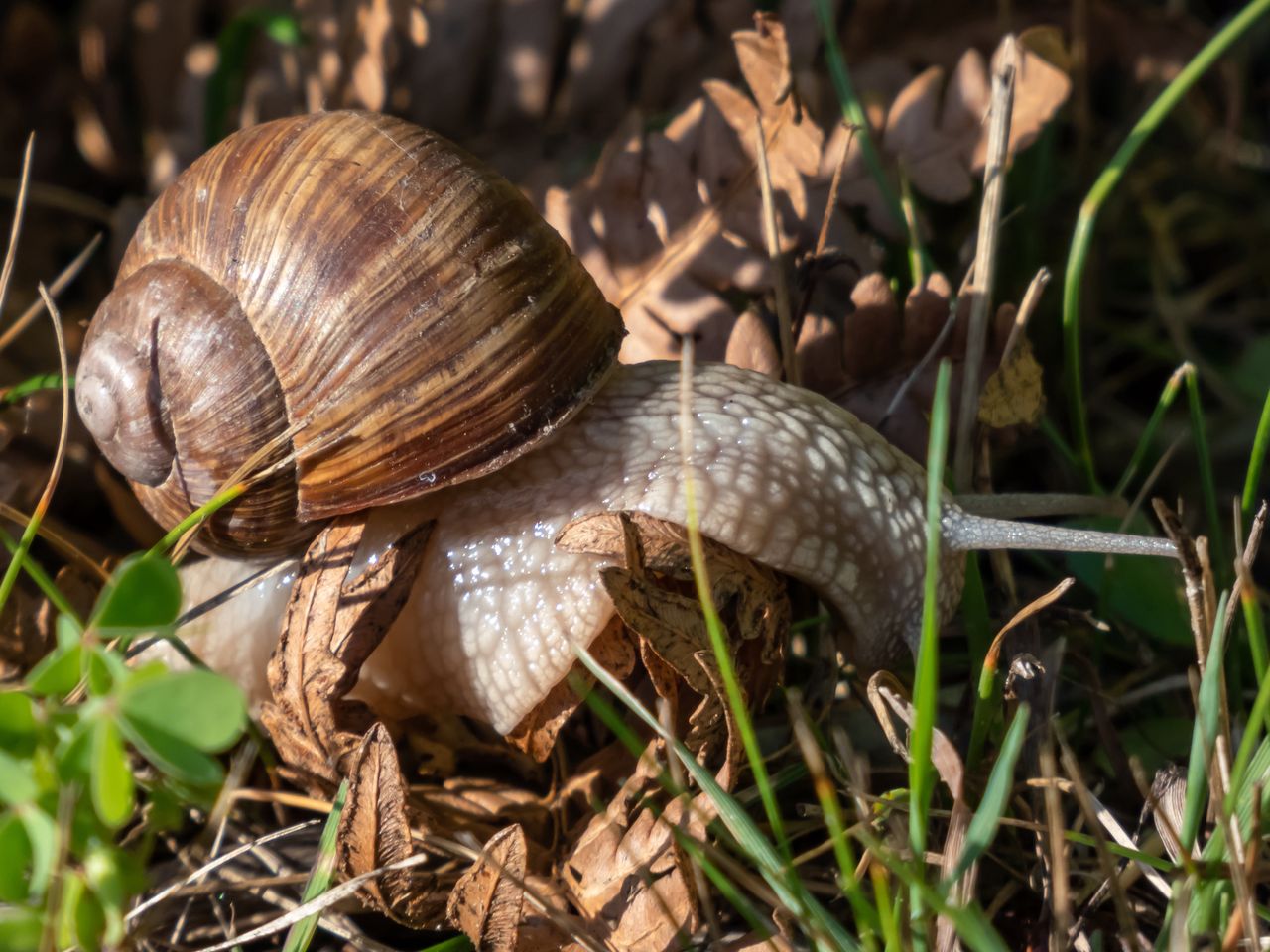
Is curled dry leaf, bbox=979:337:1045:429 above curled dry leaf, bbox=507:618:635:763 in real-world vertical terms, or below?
above

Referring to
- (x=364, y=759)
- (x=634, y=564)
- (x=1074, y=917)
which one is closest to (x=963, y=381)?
(x=634, y=564)

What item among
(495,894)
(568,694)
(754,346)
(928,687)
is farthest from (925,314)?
(495,894)

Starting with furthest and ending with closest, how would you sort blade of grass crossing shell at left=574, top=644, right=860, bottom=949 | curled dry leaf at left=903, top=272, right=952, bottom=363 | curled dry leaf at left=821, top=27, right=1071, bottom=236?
curled dry leaf at left=821, top=27, right=1071, bottom=236, curled dry leaf at left=903, top=272, right=952, bottom=363, blade of grass crossing shell at left=574, top=644, right=860, bottom=949

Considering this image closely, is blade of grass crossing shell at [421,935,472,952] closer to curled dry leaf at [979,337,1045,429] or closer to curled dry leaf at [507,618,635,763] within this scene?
curled dry leaf at [507,618,635,763]

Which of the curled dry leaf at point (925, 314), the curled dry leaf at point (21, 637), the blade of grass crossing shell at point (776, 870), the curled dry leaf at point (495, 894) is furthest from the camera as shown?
the curled dry leaf at point (925, 314)

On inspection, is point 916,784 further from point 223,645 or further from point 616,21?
point 616,21

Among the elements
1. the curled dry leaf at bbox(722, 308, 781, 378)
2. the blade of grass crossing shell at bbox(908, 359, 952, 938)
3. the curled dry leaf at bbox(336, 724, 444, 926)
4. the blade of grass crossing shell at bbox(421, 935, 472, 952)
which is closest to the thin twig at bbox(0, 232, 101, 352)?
the curled dry leaf at bbox(336, 724, 444, 926)

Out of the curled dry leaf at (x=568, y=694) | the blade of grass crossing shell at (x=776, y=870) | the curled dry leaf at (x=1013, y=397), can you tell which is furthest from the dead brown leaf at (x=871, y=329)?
the blade of grass crossing shell at (x=776, y=870)

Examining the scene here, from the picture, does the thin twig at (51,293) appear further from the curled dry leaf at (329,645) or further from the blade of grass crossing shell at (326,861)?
the blade of grass crossing shell at (326,861)
